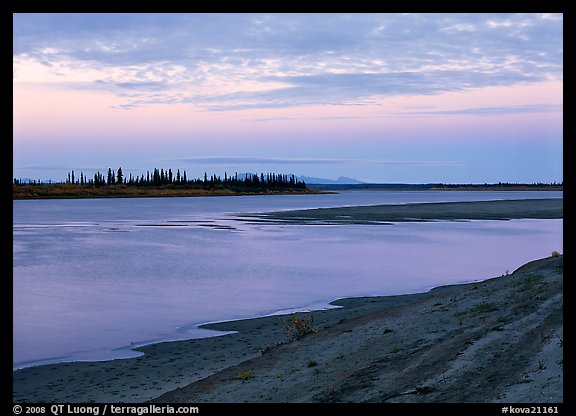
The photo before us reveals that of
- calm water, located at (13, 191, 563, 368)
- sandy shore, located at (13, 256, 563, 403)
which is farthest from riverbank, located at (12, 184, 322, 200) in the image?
sandy shore, located at (13, 256, 563, 403)

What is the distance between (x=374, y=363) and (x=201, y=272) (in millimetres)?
17942

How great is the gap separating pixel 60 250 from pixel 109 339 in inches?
901

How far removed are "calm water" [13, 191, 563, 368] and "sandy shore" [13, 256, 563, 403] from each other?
1.75m

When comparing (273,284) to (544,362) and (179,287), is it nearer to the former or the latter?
(179,287)

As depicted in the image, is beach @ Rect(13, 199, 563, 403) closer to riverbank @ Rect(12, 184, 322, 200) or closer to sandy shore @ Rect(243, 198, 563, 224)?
sandy shore @ Rect(243, 198, 563, 224)

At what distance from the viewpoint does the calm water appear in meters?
15.7

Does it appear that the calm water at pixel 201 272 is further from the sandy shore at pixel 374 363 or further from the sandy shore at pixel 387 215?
the sandy shore at pixel 387 215

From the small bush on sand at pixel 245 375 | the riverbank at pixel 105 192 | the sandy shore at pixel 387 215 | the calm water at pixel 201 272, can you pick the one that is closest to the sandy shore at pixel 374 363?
the small bush on sand at pixel 245 375

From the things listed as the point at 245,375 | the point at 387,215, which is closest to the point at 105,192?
the point at 387,215

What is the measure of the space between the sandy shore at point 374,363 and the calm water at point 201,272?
1.75m

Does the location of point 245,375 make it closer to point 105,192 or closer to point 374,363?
point 374,363

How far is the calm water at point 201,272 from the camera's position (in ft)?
51.4

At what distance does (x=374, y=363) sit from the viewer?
9586 mm

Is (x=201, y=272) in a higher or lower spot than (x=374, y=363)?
lower
